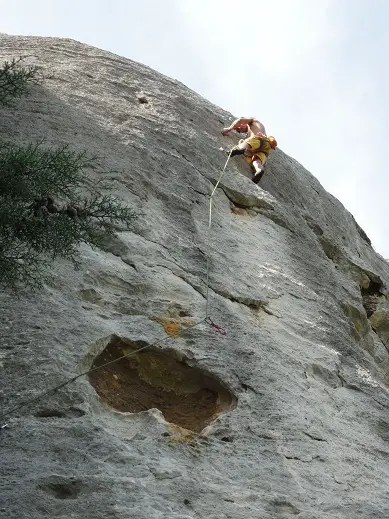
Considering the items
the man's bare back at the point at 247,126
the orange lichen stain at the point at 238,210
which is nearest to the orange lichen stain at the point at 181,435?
the orange lichen stain at the point at 238,210

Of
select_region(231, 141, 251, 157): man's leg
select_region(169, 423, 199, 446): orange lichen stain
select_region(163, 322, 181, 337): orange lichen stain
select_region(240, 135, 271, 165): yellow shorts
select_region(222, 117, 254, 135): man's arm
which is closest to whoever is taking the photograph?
select_region(169, 423, 199, 446): orange lichen stain

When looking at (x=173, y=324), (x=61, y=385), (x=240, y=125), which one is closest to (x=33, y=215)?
(x=173, y=324)

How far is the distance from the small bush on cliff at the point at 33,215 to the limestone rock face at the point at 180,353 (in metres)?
0.24

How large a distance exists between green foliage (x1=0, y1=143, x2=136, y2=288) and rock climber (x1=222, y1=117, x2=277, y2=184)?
13.2 feet

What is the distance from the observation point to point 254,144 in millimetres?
11203

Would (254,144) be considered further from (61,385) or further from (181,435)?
(61,385)

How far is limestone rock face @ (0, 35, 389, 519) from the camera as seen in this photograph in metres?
5.50

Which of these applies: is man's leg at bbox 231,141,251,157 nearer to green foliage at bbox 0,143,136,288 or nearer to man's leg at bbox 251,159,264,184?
man's leg at bbox 251,159,264,184

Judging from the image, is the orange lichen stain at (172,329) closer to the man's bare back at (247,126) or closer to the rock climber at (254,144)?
the rock climber at (254,144)

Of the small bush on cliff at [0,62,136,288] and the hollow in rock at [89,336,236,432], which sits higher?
the small bush on cliff at [0,62,136,288]

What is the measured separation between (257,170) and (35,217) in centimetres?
496

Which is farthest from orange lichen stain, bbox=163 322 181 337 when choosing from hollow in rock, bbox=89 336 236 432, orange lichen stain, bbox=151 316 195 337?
hollow in rock, bbox=89 336 236 432

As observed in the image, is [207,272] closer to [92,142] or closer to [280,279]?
[280,279]

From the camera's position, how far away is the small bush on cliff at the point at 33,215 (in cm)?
604
